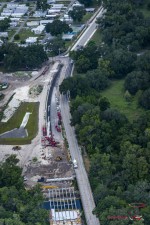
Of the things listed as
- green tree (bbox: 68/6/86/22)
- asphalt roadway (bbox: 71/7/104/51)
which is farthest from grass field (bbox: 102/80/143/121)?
green tree (bbox: 68/6/86/22)

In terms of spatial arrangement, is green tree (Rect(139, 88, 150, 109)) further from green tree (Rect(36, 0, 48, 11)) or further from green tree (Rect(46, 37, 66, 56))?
green tree (Rect(36, 0, 48, 11))

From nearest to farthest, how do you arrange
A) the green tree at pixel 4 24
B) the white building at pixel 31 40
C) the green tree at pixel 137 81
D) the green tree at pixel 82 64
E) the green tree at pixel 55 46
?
the green tree at pixel 137 81 < the green tree at pixel 82 64 < the green tree at pixel 55 46 < the white building at pixel 31 40 < the green tree at pixel 4 24

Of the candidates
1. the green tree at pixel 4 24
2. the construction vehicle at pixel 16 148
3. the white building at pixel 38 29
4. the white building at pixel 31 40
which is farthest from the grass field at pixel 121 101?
the green tree at pixel 4 24

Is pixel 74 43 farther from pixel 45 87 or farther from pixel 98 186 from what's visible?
pixel 98 186

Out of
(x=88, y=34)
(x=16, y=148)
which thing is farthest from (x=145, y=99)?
(x=88, y=34)

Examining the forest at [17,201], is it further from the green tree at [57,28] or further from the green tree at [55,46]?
the green tree at [57,28]

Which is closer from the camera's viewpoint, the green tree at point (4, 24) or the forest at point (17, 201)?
the forest at point (17, 201)
